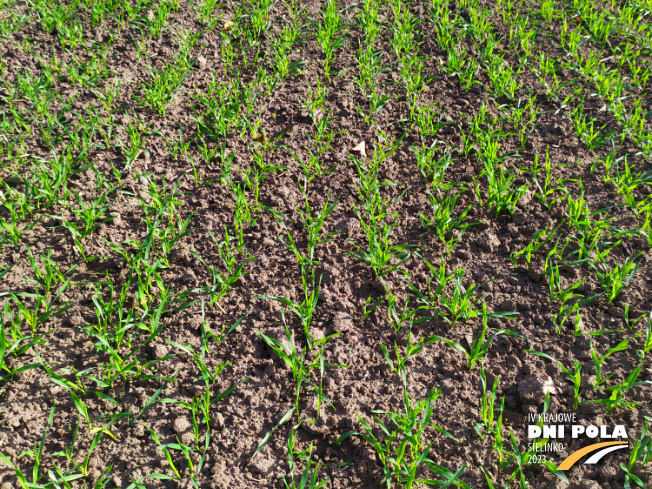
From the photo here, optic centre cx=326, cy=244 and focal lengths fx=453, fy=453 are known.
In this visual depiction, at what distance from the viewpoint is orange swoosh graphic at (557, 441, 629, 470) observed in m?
1.69

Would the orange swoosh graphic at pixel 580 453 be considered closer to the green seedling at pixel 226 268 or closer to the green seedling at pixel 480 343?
the green seedling at pixel 480 343

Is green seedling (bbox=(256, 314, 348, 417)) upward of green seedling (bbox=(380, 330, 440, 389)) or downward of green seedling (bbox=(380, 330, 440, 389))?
downward

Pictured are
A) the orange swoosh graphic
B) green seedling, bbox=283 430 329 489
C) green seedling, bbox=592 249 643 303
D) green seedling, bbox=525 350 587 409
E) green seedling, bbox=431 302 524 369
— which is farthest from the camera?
green seedling, bbox=592 249 643 303

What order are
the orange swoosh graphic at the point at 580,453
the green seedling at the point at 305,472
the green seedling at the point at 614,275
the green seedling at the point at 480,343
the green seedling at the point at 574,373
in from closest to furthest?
the green seedling at the point at 305,472 < the orange swoosh graphic at the point at 580,453 < the green seedling at the point at 574,373 < the green seedling at the point at 480,343 < the green seedling at the point at 614,275

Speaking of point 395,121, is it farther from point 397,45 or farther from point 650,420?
point 650,420

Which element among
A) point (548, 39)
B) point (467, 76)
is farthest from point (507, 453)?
point (548, 39)

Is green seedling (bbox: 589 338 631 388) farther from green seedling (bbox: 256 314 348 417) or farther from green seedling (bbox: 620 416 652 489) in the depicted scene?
green seedling (bbox: 256 314 348 417)

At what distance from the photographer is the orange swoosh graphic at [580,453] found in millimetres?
1691

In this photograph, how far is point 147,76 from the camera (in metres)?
3.26

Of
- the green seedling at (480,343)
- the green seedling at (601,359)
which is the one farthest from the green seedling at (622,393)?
the green seedling at (480,343)

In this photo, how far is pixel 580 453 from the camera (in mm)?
1716

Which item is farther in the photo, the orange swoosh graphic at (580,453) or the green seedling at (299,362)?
the green seedling at (299,362)

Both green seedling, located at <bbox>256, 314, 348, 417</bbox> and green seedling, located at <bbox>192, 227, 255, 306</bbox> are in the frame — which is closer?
green seedling, located at <bbox>256, 314, 348, 417</bbox>

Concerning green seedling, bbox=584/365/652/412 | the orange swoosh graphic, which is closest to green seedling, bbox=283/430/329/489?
the orange swoosh graphic
